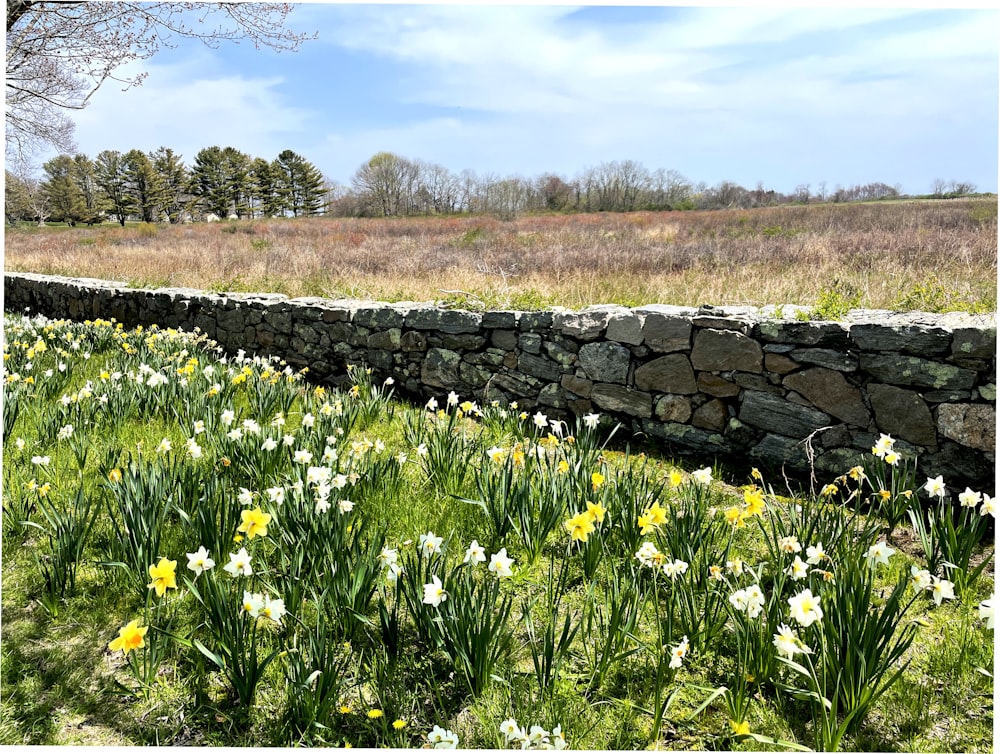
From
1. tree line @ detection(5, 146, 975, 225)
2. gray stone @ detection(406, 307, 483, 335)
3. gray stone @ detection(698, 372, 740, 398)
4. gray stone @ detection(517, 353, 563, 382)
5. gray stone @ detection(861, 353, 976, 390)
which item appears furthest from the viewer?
tree line @ detection(5, 146, 975, 225)

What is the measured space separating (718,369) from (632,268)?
444 cm

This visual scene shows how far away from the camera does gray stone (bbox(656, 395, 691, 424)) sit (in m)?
4.52

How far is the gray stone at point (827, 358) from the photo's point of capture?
3795 mm

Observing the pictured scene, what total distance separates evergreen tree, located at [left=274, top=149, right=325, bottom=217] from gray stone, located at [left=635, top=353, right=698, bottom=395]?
4111cm

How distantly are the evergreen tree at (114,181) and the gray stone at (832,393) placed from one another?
4253 cm

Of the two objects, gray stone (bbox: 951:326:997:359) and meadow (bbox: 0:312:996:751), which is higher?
gray stone (bbox: 951:326:997:359)

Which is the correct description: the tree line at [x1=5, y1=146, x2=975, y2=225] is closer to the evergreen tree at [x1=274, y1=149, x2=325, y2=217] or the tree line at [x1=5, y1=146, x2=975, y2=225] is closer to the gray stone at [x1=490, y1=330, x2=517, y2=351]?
the evergreen tree at [x1=274, y1=149, x2=325, y2=217]

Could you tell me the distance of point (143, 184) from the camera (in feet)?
131

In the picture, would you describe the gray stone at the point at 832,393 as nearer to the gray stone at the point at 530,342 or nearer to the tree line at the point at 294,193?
the gray stone at the point at 530,342

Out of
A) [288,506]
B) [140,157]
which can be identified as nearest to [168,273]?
[288,506]

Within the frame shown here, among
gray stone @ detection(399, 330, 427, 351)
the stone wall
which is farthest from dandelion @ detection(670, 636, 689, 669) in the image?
gray stone @ detection(399, 330, 427, 351)

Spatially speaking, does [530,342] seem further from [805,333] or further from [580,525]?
[580,525]

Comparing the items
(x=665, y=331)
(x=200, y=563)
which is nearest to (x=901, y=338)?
(x=665, y=331)

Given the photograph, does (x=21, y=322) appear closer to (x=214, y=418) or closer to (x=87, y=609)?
(x=214, y=418)
